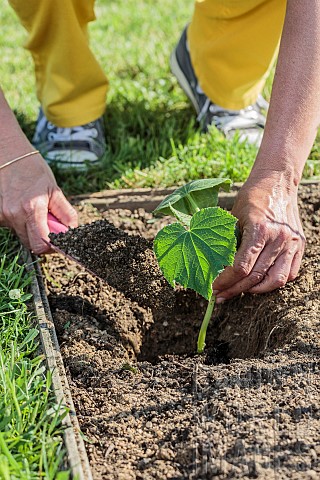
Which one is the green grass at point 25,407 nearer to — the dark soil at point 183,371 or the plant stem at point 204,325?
the dark soil at point 183,371

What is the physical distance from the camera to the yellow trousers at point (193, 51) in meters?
2.61

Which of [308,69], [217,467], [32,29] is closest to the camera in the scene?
[217,467]

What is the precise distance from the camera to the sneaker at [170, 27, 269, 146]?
2.93 metres

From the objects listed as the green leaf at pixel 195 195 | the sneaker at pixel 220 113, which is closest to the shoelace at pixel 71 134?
the sneaker at pixel 220 113

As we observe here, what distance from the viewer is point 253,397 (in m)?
1.66

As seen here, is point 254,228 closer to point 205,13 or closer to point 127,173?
point 127,173

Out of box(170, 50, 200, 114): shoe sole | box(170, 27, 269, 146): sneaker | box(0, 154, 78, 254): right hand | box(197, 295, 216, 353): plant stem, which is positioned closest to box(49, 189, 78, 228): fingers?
box(0, 154, 78, 254): right hand

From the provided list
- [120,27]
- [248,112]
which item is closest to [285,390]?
[248,112]

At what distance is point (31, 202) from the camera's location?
2096mm

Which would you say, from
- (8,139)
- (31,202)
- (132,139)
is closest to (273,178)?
(31,202)

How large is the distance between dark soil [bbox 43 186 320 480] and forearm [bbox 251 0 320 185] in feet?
1.09

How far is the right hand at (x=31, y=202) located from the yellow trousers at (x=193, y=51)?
2.07 feet

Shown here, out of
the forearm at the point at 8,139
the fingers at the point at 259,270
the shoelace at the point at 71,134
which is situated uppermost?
the forearm at the point at 8,139

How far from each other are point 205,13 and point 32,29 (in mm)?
660
